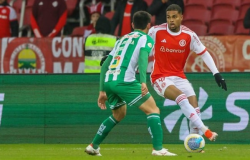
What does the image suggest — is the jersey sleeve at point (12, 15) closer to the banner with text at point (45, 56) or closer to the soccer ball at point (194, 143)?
the banner with text at point (45, 56)

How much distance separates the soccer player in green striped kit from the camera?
1048 cm

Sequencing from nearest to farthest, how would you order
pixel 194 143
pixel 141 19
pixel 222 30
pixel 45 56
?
pixel 141 19, pixel 194 143, pixel 45 56, pixel 222 30

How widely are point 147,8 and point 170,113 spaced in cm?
351

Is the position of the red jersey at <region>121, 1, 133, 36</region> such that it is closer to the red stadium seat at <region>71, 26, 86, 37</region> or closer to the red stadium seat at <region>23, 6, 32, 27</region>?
the red stadium seat at <region>71, 26, 86, 37</region>

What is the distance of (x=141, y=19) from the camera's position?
10672mm

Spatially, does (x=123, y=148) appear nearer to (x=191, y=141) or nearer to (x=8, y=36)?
(x=191, y=141)

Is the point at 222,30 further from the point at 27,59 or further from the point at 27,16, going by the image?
the point at 27,16

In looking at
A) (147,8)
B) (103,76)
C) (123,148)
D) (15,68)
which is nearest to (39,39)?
(15,68)

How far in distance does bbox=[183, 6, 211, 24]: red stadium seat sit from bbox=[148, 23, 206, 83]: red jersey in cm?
600

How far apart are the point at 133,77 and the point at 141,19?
72 centimetres

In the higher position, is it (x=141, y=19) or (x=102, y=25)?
(x=141, y=19)

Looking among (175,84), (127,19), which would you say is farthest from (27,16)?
(175,84)

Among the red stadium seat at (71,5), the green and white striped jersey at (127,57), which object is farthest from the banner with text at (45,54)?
the green and white striped jersey at (127,57)

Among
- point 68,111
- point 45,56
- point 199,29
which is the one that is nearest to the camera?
point 68,111
